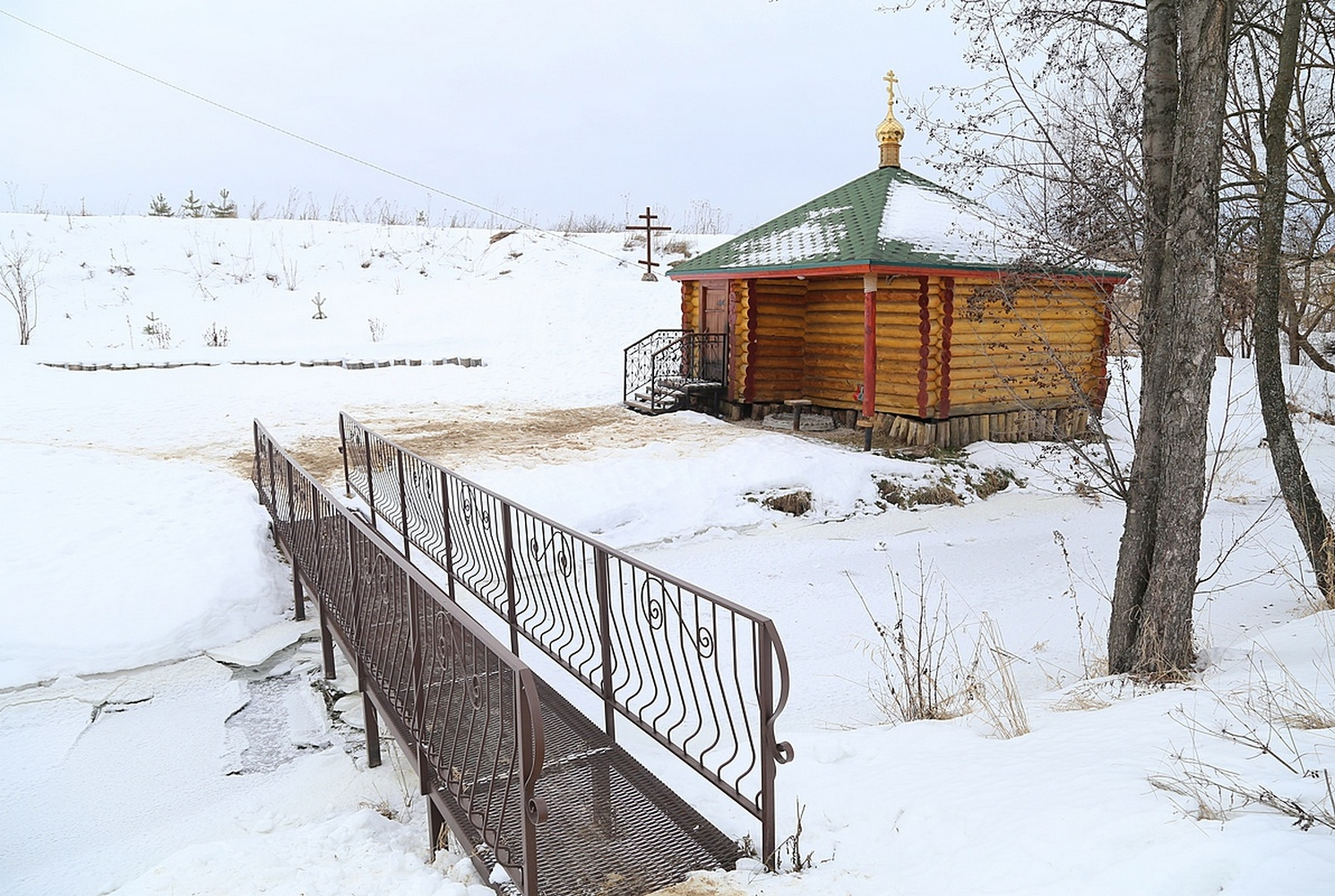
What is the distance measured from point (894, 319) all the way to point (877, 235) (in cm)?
138

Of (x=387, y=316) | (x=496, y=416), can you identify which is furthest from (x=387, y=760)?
(x=387, y=316)

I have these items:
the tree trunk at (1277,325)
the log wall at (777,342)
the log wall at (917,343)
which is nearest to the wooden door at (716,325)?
the log wall at (917,343)

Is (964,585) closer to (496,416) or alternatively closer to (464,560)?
(464,560)

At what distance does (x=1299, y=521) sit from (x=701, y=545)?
5.41 meters

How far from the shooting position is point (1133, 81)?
7.88 meters

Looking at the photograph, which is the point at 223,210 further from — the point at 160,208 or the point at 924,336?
the point at 924,336

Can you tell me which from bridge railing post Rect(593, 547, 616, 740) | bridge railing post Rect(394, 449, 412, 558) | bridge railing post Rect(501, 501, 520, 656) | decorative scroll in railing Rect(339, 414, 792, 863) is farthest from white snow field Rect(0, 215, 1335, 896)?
bridge railing post Rect(394, 449, 412, 558)

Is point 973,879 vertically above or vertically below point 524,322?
below

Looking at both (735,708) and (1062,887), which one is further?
(735,708)

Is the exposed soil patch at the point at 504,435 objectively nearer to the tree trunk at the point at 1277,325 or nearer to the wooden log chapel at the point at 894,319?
the wooden log chapel at the point at 894,319

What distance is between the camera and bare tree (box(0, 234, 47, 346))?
20297mm

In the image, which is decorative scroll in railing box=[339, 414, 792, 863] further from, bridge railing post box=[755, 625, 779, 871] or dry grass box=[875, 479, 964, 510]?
dry grass box=[875, 479, 964, 510]

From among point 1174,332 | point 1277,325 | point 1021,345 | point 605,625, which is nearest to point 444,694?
point 605,625

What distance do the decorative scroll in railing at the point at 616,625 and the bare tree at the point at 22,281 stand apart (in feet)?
50.6
